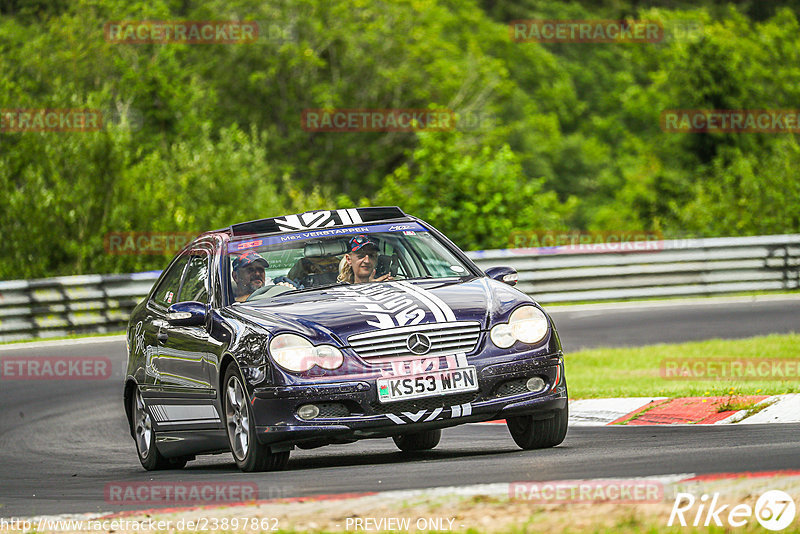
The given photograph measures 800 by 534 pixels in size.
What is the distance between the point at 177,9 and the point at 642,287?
31.4 metres

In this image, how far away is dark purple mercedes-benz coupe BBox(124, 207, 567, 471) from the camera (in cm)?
745

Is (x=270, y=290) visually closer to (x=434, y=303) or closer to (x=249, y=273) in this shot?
(x=249, y=273)

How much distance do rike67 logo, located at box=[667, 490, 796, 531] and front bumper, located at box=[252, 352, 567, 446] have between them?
93.3 inches

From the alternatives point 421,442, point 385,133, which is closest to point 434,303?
point 421,442

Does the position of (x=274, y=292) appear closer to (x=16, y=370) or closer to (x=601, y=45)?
(x=16, y=370)

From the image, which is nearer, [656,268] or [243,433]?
[243,433]

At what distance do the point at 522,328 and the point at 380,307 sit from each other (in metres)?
0.83

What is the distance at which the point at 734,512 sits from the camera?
5.07 m

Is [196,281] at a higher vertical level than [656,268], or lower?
higher

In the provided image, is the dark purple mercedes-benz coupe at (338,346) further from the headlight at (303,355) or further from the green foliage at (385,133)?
the green foliage at (385,133)

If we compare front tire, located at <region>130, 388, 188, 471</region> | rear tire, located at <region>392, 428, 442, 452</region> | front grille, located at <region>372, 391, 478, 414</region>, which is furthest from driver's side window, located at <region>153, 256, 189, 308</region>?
front grille, located at <region>372, 391, 478, 414</region>

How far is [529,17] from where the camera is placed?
3051 inches

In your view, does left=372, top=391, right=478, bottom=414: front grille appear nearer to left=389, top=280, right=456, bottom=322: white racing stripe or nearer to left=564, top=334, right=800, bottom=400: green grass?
left=389, top=280, right=456, bottom=322: white racing stripe

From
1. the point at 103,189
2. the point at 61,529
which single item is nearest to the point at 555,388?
the point at 61,529
